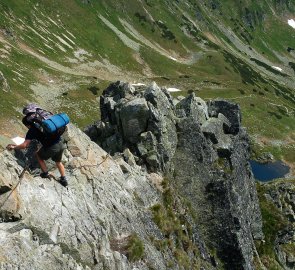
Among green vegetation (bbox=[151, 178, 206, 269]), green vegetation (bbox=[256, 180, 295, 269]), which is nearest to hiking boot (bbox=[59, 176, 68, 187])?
green vegetation (bbox=[151, 178, 206, 269])

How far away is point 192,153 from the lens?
33562 millimetres

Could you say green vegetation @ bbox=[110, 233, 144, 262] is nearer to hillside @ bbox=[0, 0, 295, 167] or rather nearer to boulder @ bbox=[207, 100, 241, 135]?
boulder @ bbox=[207, 100, 241, 135]

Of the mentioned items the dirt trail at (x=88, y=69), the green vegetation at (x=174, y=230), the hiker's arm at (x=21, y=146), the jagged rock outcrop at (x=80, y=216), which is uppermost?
the hiker's arm at (x=21, y=146)

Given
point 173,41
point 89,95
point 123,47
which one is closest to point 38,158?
point 89,95

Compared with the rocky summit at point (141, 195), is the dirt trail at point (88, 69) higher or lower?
lower

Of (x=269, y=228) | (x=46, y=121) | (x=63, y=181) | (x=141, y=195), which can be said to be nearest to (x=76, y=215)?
(x=63, y=181)

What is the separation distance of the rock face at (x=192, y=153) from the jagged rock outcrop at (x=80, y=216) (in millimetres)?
4209

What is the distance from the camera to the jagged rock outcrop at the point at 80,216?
1611cm

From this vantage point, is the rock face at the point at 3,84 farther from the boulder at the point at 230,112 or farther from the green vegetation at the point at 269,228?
the green vegetation at the point at 269,228

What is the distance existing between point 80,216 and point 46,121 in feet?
15.1

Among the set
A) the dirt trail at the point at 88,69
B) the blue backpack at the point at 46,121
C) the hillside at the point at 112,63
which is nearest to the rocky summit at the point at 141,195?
the blue backpack at the point at 46,121

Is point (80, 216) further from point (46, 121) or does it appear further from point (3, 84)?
point (3, 84)

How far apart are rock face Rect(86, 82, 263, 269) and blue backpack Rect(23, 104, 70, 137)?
1235 centimetres

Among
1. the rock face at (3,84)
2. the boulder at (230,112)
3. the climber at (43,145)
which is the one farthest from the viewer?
the rock face at (3,84)
